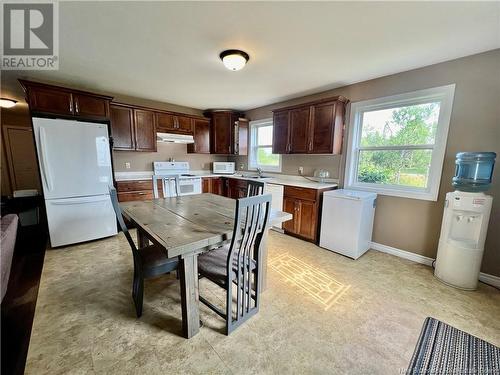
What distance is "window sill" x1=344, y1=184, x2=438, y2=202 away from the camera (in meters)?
2.52

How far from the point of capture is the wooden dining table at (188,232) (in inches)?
51.8

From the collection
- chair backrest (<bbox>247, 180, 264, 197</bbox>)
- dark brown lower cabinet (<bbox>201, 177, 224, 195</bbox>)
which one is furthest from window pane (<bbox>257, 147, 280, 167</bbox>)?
chair backrest (<bbox>247, 180, 264, 197</bbox>)

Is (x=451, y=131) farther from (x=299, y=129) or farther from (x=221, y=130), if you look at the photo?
(x=221, y=130)

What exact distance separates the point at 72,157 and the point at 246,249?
9.51 feet

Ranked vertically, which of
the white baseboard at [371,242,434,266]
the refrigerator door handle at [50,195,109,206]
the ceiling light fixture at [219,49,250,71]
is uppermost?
the ceiling light fixture at [219,49,250,71]

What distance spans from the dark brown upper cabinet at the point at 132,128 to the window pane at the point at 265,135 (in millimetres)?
2270

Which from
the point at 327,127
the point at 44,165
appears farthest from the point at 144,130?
the point at 327,127

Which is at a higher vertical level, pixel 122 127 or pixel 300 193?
pixel 122 127

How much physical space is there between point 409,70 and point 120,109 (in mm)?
4427

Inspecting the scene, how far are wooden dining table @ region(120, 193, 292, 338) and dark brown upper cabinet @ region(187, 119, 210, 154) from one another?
2699 millimetres

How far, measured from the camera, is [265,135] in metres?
4.66

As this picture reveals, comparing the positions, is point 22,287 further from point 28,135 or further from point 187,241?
point 28,135

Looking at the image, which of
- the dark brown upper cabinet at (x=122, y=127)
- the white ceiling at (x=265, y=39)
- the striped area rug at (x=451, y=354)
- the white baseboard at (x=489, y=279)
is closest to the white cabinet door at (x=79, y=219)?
the dark brown upper cabinet at (x=122, y=127)

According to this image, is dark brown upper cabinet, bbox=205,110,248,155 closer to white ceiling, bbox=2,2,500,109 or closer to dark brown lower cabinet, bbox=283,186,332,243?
white ceiling, bbox=2,2,500,109
